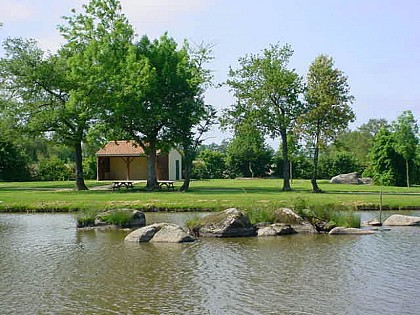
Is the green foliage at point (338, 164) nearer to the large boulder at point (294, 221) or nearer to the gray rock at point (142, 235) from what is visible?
the large boulder at point (294, 221)

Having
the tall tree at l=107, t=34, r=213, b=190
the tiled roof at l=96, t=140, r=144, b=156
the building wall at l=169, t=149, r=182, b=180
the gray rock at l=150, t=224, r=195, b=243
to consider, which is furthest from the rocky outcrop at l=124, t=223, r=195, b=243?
the building wall at l=169, t=149, r=182, b=180

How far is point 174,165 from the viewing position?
6606cm

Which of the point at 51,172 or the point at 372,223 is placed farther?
the point at 51,172

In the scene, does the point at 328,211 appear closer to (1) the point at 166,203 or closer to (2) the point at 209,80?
(1) the point at 166,203

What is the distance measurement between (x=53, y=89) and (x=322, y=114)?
19764 mm

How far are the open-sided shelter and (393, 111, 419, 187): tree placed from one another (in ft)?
76.7

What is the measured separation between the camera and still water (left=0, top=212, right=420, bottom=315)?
11602 mm

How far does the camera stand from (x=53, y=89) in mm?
43844

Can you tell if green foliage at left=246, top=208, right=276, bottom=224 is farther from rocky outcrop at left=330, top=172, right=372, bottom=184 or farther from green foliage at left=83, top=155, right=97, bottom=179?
green foliage at left=83, top=155, right=97, bottom=179

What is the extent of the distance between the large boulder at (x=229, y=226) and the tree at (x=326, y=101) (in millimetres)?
21786

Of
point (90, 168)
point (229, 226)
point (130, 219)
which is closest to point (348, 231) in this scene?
point (229, 226)

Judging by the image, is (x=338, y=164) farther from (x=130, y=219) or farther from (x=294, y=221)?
(x=130, y=219)

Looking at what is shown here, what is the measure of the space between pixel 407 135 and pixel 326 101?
12990 mm

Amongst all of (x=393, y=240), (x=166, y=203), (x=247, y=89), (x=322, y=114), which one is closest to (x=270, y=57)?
(x=247, y=89)
